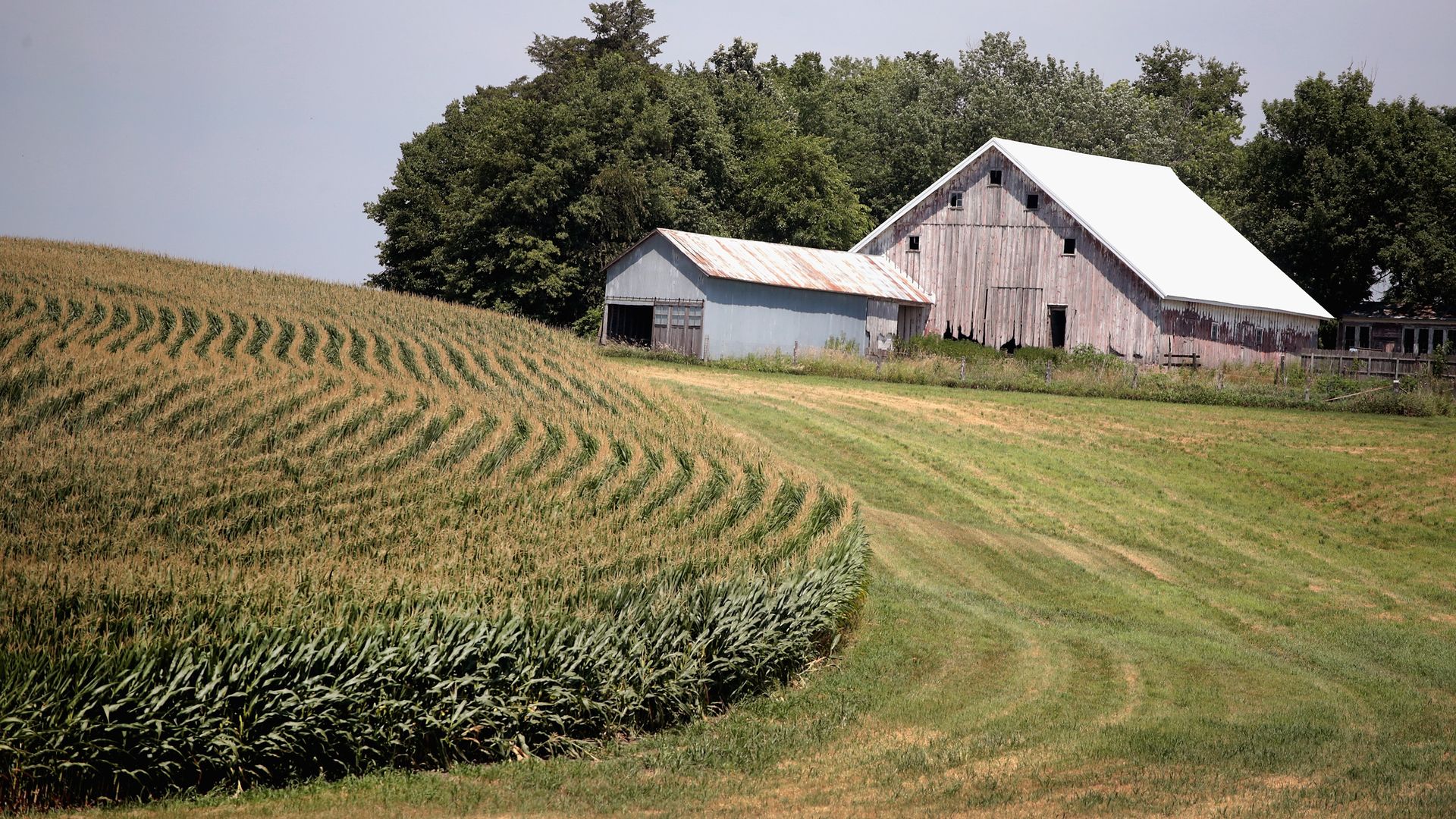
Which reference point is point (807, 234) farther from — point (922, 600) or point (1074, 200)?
point (922, 600)

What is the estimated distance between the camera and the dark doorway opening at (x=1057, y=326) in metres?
46.0

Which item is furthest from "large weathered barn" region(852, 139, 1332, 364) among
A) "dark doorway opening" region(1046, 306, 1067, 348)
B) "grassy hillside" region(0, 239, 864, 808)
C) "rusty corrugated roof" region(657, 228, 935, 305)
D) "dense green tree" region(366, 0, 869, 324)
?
"grassy hillside" region(0, 239, 864, 808)

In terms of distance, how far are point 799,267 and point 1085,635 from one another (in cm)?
2929

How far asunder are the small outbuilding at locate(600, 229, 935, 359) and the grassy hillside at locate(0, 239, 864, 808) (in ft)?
59.6

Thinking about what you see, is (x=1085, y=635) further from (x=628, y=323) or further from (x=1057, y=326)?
(x=628, y=323)

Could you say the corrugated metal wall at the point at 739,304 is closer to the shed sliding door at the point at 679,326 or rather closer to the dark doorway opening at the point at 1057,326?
the shed sliding door at the point at 679,326

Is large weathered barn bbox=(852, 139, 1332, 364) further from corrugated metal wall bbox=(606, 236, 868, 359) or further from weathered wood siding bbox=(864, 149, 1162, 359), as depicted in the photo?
corrugated metal wall bbox=(606, 236, 868, 359)

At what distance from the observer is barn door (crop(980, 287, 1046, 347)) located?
151 ft

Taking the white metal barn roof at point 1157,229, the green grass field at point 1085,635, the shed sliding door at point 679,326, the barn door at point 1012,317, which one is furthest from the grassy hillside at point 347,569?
the white metal barn roof at point 1157,229

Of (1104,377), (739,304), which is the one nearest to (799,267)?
(739,304)

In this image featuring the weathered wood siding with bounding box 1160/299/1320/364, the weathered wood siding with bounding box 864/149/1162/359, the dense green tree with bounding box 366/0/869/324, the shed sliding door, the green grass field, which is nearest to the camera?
the green grass field

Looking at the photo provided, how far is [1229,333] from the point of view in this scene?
149ft

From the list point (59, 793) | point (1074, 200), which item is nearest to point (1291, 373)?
point (1074, 200)

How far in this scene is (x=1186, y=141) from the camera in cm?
8762
